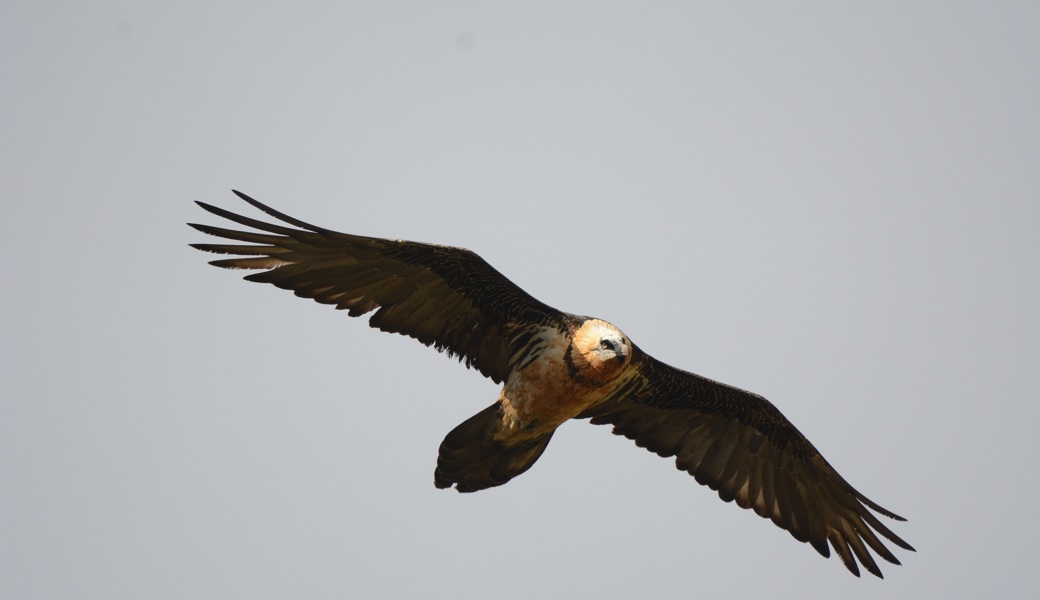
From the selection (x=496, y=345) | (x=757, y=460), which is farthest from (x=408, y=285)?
(x=757, y=460)

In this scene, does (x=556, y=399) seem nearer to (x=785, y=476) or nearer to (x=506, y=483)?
(x=506, y=483)

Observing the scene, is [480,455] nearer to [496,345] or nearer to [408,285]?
[496,345]

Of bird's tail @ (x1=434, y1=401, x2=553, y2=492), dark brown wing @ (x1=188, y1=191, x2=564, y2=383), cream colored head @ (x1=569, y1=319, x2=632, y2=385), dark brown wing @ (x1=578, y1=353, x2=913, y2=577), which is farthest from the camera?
dark brown wing @ (x1=578, y1=353, x2=913, y2=577)

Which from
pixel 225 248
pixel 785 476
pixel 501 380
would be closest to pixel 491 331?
pixel 501 380

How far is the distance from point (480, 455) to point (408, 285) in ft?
5.92

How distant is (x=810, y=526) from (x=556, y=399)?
396cm

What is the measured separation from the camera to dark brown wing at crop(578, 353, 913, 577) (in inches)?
510

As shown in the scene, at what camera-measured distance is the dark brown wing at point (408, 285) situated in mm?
10633

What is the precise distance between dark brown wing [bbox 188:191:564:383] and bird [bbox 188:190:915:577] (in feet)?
0.03

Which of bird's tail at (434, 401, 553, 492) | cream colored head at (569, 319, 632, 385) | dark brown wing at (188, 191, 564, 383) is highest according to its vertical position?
dark brown wing at (188, 191, 564, 383)

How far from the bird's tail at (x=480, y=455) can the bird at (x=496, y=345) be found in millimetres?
12

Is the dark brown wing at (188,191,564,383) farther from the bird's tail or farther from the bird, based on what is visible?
the bird's tail

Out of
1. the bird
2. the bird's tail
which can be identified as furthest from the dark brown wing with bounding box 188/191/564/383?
the bird's tail

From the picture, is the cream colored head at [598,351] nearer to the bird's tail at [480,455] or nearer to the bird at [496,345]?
the bird at [496,345]
